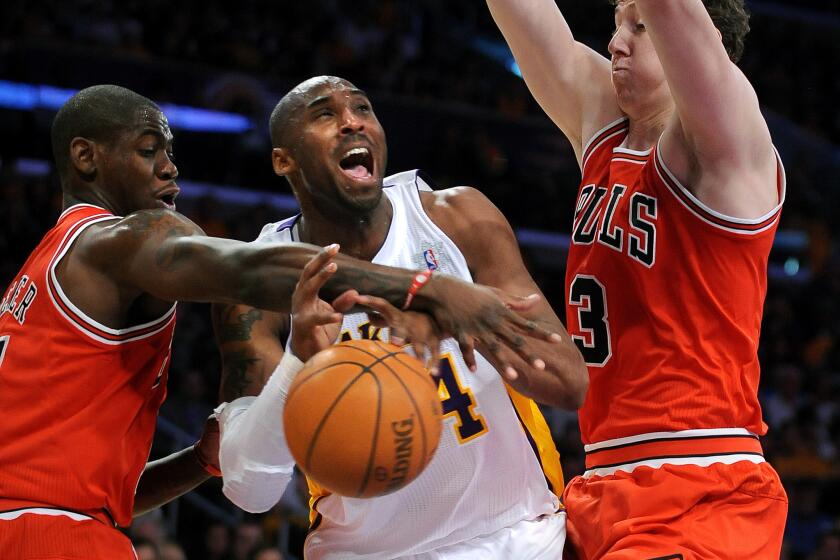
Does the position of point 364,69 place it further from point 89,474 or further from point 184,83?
point 89,474

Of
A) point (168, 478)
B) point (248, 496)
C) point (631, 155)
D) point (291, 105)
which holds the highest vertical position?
point (291, 105)

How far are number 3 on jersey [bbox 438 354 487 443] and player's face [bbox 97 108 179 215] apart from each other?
Answer: 3.62 feet

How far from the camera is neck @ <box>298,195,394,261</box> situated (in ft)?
12.4

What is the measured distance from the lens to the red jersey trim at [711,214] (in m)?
3.52

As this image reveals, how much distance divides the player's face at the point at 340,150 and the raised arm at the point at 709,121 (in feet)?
3.27

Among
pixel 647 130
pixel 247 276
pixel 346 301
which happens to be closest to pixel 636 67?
pixel 647 130

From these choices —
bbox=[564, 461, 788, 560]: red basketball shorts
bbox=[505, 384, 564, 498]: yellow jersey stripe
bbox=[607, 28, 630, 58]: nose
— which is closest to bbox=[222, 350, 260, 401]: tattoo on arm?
bbox=[505, 384, 564, 498]: yellow jersey stripe

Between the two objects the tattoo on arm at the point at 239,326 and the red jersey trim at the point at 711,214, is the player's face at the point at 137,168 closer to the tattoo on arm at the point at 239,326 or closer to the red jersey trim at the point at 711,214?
the tattoo on arm at the point at 239,326

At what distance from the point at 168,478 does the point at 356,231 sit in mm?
1290

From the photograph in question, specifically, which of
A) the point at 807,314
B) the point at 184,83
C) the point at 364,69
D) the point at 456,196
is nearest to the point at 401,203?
the point at 456,196

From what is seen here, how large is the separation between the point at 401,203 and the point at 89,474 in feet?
4.58

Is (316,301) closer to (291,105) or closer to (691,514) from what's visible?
(291,105)

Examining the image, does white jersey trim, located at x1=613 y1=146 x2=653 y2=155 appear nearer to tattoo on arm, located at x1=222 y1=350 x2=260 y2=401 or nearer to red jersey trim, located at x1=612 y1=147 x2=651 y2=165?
red jersey trim, located at x1=612 y1=147 x2=651 y2=165

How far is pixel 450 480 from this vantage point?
11.6 feet
